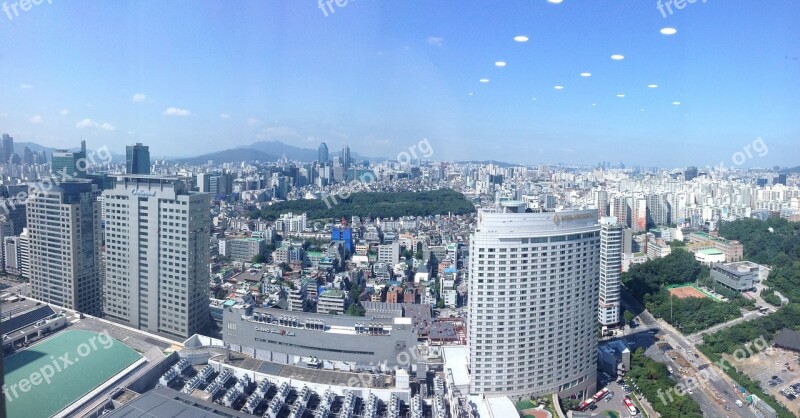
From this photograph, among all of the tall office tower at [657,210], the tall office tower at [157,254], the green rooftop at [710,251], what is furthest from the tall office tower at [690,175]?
the tall office tower at [157,254]

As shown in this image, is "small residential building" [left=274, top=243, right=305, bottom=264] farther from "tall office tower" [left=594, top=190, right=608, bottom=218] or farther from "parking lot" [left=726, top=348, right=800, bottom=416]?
"parking lot" [left=726, top=348, right=800, bottom=416]

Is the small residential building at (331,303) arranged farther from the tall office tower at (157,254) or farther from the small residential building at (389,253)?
the small residential building at (389,253)

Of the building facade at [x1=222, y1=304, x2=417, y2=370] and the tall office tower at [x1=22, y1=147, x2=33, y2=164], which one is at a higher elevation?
the tall office tower at [x1=22, y1=147, x2=33, y2=164]

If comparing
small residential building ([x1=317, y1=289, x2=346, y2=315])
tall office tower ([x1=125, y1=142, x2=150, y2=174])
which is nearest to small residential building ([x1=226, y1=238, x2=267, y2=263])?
small residential building ([x1=317, y1=289, x2=346, y2=315])

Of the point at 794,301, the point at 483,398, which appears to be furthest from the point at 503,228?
the point at 794,301

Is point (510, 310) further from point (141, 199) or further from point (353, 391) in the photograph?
point (141, 199)

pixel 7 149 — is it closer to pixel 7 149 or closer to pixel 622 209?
pixel 7 149

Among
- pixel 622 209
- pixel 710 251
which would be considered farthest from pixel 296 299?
pixel 622 209
